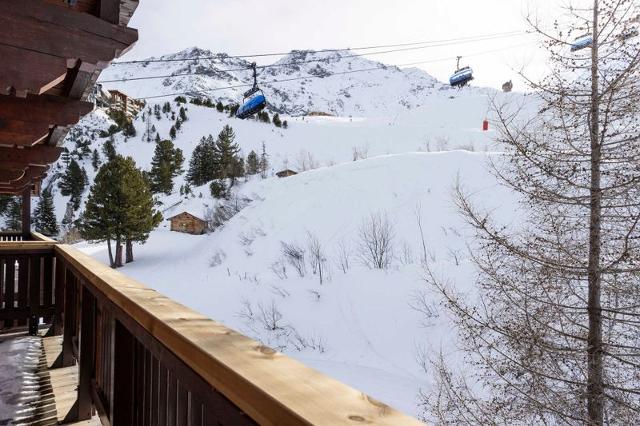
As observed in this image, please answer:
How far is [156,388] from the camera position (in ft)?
4.27

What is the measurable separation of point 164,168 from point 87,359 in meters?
35.6

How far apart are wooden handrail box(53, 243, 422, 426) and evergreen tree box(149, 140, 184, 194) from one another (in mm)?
37094

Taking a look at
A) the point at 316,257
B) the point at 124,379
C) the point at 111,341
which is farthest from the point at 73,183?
the point at 124,379

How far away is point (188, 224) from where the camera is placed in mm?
27188

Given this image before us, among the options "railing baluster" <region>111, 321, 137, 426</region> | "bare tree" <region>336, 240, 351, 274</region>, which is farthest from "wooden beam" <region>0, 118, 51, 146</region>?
"bare tree" <region>336, 240, 351, 274</region>

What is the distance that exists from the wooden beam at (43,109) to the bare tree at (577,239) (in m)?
4.41

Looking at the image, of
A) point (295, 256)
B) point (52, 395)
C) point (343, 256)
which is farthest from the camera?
point (295, 256)

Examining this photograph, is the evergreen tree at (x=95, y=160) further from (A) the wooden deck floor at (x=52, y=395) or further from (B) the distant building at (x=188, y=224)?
(A) the wooden deck floor at (x=52, y=395)

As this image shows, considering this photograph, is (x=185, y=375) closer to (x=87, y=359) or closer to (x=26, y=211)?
(x=87, y=359)

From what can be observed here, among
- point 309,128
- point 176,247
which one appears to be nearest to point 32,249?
point 176,247

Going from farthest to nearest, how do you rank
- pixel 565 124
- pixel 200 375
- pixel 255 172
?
pixel 255 172 < pixel 565 124 < pixel 200 375

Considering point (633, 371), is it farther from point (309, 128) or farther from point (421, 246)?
point (309, 128)

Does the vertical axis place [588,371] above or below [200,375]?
below

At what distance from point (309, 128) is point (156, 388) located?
4718 cm
